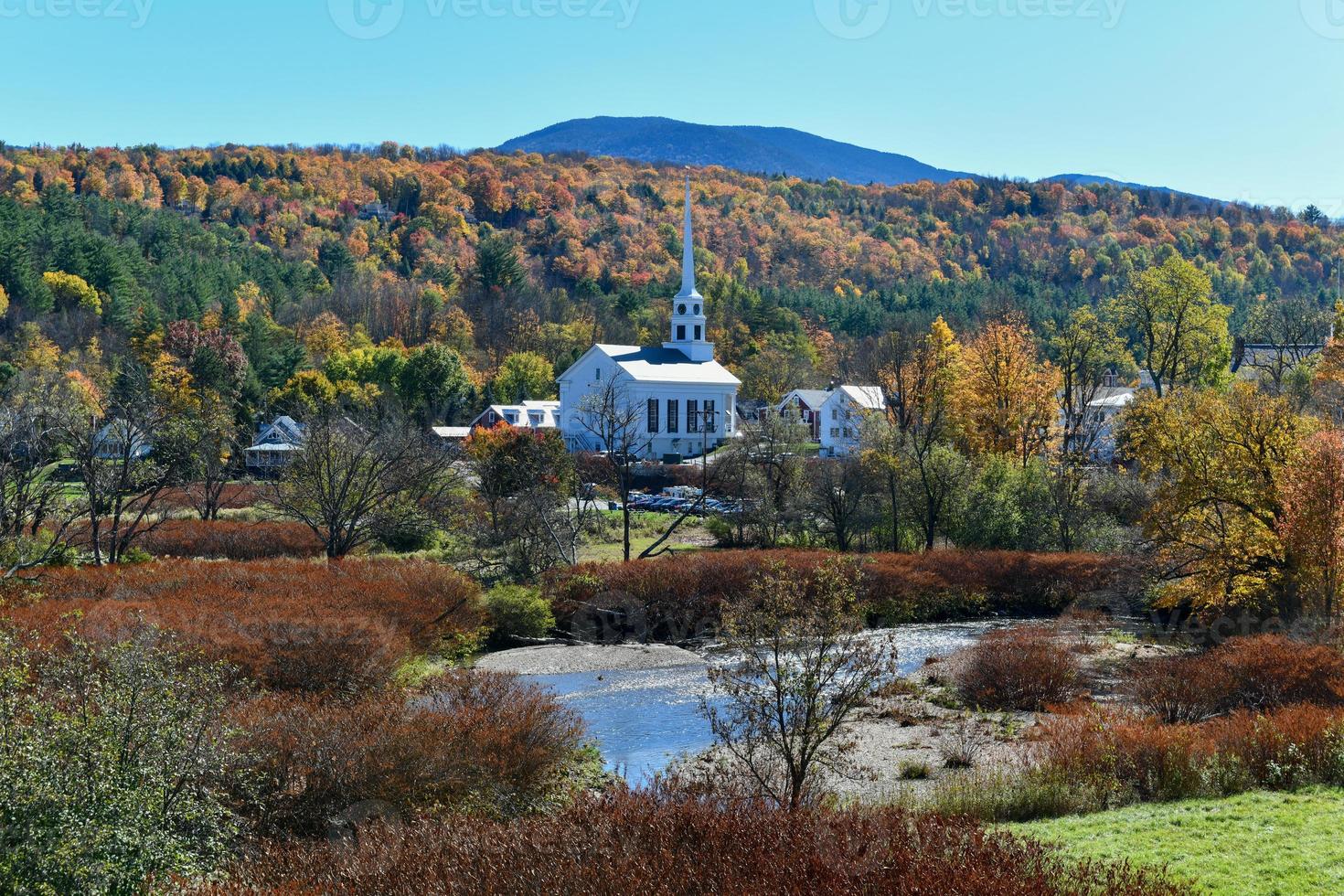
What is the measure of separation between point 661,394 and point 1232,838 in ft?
218

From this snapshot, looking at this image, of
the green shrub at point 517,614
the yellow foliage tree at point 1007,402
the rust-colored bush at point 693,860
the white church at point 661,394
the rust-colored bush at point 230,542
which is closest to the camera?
the rust-colored bush at point 693,860

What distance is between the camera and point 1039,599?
41.0m

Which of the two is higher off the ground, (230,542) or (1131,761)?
(1131,761)

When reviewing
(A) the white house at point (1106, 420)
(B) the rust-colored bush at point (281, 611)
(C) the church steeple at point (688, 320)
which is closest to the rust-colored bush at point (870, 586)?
(B) the rust-colored bush at point (281, 611)

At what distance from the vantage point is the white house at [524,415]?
265 ft

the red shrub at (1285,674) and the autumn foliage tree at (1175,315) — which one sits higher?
the autumn foliage tree at (1175,315)

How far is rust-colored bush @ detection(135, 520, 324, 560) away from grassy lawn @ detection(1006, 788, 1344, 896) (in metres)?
36.0

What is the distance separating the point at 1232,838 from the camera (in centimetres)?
1341

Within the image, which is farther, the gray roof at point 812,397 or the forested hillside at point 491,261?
the forested hillside at point 491,261

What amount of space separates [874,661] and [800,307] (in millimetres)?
112274

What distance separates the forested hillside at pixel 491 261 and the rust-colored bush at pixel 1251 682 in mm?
61624

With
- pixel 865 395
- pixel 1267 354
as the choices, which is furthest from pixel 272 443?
pixel 1267 354

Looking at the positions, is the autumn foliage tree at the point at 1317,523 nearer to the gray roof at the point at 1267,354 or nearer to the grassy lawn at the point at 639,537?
the grassy lawn at the point at 639,537

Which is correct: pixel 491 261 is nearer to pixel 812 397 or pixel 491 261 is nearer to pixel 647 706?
pixel 812 397
